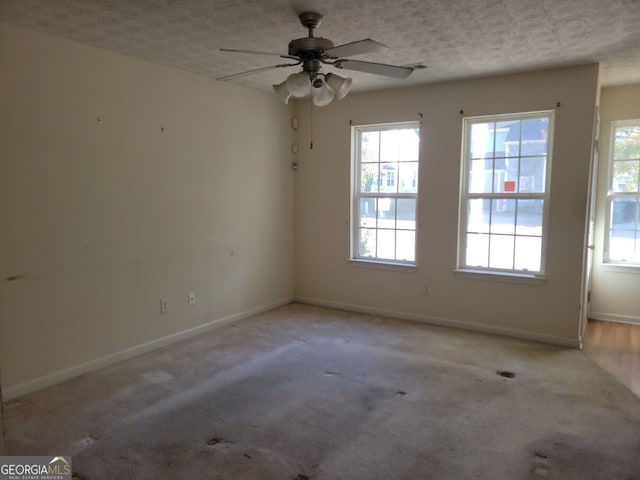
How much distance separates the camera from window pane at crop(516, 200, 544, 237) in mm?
4352

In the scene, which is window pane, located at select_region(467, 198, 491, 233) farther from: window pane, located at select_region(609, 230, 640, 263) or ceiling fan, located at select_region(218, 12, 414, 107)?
ceiling fan, located at select_region(218, 12, 414, 107)

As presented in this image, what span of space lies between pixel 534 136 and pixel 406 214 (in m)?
1.47

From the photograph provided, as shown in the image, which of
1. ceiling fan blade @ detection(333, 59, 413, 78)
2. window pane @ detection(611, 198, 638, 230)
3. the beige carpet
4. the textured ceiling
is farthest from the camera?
window pane @ detection(611, 198, 638, 230)

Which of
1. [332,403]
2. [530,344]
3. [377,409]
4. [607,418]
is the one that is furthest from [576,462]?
[530,344]

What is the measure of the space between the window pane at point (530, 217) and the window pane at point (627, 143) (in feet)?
4.62

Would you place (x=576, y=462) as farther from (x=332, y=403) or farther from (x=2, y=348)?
(x=2, y=348)

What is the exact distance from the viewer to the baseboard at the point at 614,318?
16.2ft

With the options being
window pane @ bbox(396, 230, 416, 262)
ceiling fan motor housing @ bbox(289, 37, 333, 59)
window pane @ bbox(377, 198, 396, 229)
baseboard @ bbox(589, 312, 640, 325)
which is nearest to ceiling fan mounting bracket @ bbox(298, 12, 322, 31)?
ceiling fan motor housing @ bbox(289, 37, 333, 59)

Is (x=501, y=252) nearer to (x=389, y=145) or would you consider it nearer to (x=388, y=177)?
(x=388, y=177)

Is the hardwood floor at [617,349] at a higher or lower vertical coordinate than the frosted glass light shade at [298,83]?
lower

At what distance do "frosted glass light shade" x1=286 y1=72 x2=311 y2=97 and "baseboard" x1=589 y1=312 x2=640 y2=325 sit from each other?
4.30m

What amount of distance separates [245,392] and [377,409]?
0.94 metres

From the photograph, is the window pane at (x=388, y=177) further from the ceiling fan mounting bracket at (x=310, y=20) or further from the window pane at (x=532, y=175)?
the ceiling fan mounting bracket at (x=310, y=20)

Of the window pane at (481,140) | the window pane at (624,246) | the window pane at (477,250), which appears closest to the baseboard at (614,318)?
the window pane at (624,246)
